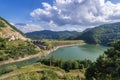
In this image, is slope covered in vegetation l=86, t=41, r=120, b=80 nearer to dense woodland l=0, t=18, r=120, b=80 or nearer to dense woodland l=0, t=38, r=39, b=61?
dense woodland l=0, t=18, r=120, b=80

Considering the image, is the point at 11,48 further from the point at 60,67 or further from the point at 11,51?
the point at 60,67

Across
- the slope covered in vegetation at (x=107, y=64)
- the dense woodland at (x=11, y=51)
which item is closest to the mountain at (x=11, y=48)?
the dense woodland at (x=11, y=51)

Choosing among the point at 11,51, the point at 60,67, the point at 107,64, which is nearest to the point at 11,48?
the point at 11,51

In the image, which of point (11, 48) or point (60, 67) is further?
point (11, 48)

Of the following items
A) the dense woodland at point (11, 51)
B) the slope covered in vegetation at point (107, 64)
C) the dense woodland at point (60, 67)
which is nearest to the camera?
the slope covered in vegetation at point (107, 64)

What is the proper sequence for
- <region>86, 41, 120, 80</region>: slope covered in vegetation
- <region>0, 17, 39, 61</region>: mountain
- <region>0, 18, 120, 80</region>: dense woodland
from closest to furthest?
<region>86, 41, 120, 80</region>: slope covered in vegetation < <region>0, 18, 120, 80</region>: dense woodland < <region>0, 17, 39, 61</region>: mountain

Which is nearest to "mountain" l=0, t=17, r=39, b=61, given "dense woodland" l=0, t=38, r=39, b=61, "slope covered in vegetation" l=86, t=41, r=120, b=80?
"dense woodland" l=0, t=38, r=39, b=61

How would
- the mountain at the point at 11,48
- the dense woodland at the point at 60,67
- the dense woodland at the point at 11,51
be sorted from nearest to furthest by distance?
the dense woodland at the point at 60,67
the dense woodland at the point at 11,51
the mountain at the point at 11,48

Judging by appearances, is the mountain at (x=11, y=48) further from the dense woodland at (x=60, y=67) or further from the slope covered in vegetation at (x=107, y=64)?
the slope covered in vegetation at (x=107, y=64)

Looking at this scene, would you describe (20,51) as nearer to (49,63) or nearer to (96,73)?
(49,63)

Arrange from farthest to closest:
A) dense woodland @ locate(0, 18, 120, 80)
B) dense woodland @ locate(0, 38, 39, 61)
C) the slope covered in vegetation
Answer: dense woodland @ locate(0, 38, 39, 61) < dense woodland @ locate(0, 18, 120, 80) < the slope covered in vegetation

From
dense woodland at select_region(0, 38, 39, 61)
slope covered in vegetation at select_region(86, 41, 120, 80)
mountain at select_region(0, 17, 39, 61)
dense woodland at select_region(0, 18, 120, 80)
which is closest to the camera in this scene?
slope covered in vegetation at select_region(86, 41, 120, 80)

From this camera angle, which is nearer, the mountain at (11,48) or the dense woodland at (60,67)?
the dense woodland at (60,67)

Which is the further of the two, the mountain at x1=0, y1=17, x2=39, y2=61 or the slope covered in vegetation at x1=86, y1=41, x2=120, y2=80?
the mountain at x1=0, y1=17, x2=39, y2=61
